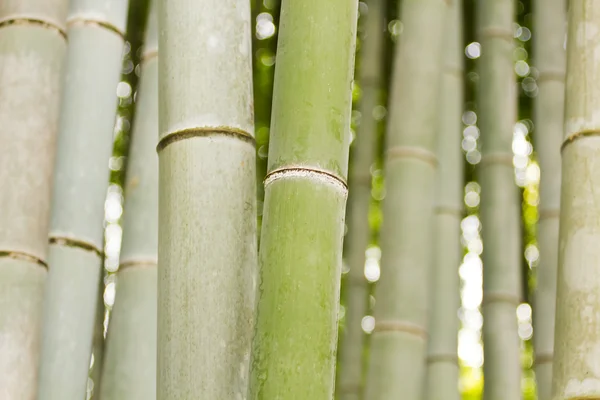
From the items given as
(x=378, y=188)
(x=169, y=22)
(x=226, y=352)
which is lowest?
(x=226, y=352)

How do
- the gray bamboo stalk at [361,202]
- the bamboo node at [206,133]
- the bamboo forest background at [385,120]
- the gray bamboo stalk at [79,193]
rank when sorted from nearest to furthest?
the bamboo node at [206,133], the gray bamboo stalk at [79,193], the gray bamboo stalk at [361,202], the bamboo forest background at [385,120]

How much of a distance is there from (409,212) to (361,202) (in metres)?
0.92

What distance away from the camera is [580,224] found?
4.38 ft

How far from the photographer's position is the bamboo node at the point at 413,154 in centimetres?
215

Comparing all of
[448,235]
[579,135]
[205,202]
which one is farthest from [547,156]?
[205,202]

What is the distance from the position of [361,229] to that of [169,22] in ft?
5.87

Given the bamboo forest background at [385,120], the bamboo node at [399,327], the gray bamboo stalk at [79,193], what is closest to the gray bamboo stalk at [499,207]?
the bamboo forest background at [385,120]

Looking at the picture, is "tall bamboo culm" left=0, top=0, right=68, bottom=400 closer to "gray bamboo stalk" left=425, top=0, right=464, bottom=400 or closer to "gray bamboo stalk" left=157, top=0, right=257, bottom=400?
"gray bamboo stalk" left=157, top=0, right=257, bottom=400

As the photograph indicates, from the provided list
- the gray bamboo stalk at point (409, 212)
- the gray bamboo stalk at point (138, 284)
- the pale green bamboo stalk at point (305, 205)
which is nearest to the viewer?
the pale green bamboo stalk at point (305, 205)

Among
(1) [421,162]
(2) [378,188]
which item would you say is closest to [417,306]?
(1) [421,162]

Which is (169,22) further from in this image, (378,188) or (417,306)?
(378,188)

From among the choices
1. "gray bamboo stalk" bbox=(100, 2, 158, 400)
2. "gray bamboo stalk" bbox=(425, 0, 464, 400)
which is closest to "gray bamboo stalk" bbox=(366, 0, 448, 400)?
"gray bamboo stalk" bbox=(425, 0, 464, 400)

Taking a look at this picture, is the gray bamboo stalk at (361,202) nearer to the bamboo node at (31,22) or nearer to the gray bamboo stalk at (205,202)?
the bamboo node at (31,22)

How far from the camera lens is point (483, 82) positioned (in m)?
2.78
